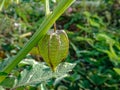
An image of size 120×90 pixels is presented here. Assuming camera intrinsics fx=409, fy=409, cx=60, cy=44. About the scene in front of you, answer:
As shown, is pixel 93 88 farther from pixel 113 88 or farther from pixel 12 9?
pixel 12 9

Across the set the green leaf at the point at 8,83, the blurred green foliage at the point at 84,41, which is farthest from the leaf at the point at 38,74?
the blurred green foliage at the point at 84,41

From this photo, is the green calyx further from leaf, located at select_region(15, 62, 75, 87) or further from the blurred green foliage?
the blurred green foliage

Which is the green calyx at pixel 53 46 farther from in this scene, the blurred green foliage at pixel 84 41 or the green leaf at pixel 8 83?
the blurred green foliage at pixel 84 41

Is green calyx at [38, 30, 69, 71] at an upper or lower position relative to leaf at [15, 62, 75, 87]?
upper

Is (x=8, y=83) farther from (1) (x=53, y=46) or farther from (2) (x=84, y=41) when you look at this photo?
(2) (x=84, y=41)

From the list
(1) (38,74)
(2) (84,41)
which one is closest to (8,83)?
(1) (38,74)

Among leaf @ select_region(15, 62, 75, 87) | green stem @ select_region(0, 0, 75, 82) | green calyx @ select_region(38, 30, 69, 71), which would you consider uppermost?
green stem @ select_region(0, 0, 75, 82)

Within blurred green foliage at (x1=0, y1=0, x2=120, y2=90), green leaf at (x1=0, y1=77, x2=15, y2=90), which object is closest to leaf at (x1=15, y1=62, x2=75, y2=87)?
green leaf at (x1=0, y1=77, x2=15, y2=90)

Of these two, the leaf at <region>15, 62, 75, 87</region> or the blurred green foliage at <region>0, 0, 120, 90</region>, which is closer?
the leaf at <region>15, 62, 75, 87</region>
